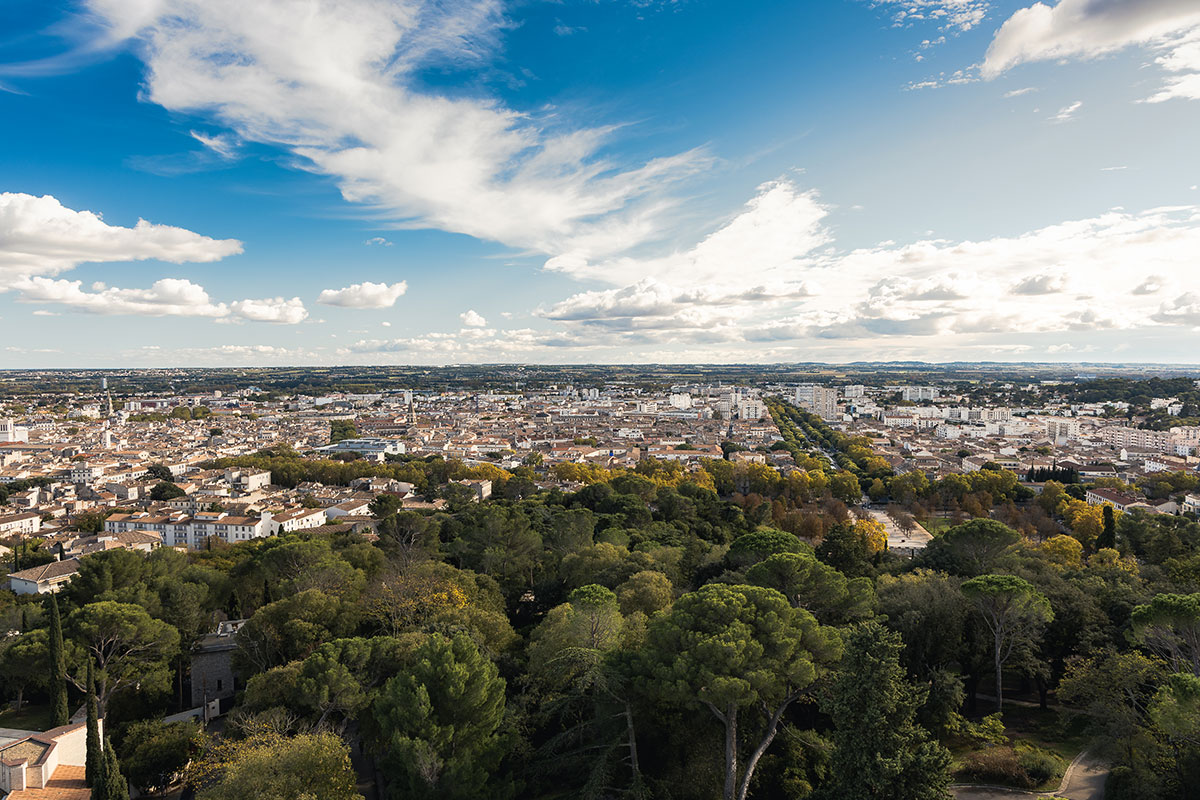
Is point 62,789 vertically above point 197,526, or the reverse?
point 62,789

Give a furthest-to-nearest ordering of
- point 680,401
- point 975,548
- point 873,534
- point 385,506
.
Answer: point 680,401, point 385,506, point 873,534, point 975,548

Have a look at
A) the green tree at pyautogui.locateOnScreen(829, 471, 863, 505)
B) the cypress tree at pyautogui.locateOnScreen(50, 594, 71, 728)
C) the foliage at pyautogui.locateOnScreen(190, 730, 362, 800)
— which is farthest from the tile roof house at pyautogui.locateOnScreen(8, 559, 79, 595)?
the green tree at pyautogui.locateOnScreen(829, 471, 863, 505)

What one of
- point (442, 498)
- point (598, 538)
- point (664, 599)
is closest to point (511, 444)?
point (442, 498)

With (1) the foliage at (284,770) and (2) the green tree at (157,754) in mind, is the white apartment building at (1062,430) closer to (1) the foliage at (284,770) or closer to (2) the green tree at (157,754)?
(1) the foliage at (284,770)

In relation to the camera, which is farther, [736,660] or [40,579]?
[40,579]

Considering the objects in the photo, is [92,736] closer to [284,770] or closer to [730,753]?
[284,770]

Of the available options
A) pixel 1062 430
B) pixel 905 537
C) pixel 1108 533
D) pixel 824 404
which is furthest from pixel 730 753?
pixel 824 404
